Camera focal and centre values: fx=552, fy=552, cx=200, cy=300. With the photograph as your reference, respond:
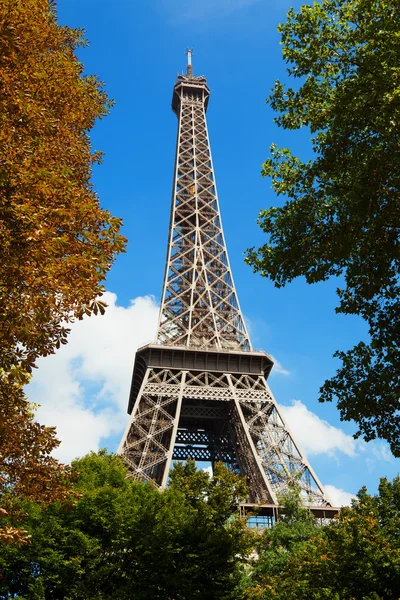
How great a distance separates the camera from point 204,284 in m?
47.7

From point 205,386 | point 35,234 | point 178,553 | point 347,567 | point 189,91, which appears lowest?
point 347,567

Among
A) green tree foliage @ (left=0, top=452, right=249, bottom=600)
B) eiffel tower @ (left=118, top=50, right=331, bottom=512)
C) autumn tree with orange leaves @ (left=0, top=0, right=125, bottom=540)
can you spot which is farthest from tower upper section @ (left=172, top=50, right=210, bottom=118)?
autumn tree with orange leaves @ (left=0, top=0, right=125, bottom=540)

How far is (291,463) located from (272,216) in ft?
85.0

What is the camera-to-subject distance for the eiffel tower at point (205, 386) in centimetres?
3516

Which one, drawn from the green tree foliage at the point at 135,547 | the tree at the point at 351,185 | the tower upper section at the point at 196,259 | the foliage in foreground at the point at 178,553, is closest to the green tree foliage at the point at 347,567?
the foliage in foreground at the point at 178,553

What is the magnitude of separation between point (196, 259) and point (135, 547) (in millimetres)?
32521

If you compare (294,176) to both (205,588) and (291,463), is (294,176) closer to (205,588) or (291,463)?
(205,588)

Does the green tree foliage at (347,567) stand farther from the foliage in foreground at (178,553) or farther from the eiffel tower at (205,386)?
the eiffel tower at (205,386)

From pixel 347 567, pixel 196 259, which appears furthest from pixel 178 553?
pixel 196 259

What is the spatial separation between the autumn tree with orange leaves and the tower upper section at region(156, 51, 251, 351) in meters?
32.6

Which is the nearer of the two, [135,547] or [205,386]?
[135,547]

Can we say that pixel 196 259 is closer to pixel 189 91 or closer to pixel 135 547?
pixel 189 91

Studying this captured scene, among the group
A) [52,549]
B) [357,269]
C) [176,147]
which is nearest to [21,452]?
[357,269]

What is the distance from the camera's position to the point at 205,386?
39.1 m
